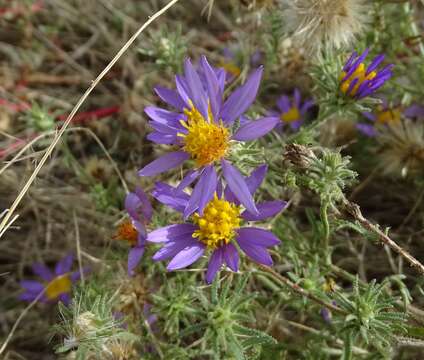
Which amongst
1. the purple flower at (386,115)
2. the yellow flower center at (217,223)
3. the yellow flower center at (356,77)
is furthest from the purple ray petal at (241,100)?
the purple flower at (386,115)

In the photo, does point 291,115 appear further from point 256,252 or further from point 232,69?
point 256,252

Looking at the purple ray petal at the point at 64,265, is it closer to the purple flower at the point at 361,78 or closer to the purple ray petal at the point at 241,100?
the purple ray petal at the point at 241,100

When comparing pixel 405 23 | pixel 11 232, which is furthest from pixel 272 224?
pixel 11 232

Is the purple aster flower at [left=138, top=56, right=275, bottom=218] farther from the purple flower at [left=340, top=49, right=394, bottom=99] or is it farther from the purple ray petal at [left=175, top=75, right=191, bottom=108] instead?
the purple flower at [left=340, top=49, right=394, bottom=99]

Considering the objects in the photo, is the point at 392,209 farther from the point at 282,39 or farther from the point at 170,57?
the point at 170,57

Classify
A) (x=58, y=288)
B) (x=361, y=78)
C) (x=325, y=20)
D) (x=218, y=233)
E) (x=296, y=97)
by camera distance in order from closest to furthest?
(x=218, y=233) → (x=361, y=78) → (x=325, y=20) → (x=58, y=288) → (x=296, y=97)

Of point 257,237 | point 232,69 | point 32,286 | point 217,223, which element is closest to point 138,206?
point 217,223

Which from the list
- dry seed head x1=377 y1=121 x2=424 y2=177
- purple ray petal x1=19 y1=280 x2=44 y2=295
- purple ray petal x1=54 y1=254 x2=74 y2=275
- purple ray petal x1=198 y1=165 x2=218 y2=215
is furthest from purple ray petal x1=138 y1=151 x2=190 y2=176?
purple ray petal x1=19 y1=280 x2=44 y2=295

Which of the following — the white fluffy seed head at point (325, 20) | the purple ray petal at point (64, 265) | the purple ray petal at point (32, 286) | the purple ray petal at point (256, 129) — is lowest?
the purple ray petal at point (32, 286)
